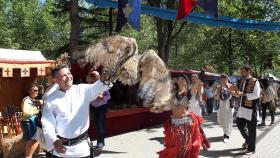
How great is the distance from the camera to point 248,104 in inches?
388

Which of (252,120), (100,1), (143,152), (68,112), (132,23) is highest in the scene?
(100,1)

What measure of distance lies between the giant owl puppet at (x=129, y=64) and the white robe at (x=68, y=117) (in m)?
0.22

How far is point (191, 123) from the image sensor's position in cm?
647

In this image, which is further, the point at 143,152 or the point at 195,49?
the point at 195,49

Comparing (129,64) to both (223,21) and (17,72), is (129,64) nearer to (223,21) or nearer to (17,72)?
(17,72)

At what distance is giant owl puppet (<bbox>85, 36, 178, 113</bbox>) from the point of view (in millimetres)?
4586

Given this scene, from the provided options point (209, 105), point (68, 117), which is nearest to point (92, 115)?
point (68, 117)

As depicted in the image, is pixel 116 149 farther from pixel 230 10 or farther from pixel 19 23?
pixel 19 23

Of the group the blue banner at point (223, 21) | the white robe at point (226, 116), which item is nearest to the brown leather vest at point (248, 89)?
the white robe at point (226, 116)

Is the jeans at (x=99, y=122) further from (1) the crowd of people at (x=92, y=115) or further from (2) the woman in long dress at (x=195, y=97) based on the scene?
(2) the woman in long dress at (x=195, y=97)

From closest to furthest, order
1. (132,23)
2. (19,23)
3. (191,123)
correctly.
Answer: (191,123), (132,23), (19,23)

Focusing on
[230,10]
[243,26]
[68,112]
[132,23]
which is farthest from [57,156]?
[230,10]

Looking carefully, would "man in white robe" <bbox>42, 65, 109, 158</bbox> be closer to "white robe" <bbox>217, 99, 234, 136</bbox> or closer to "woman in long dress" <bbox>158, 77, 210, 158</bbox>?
"woman in long dress" <bbox>158, 77, 210, 158</bbox>

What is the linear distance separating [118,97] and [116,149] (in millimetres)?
3981
